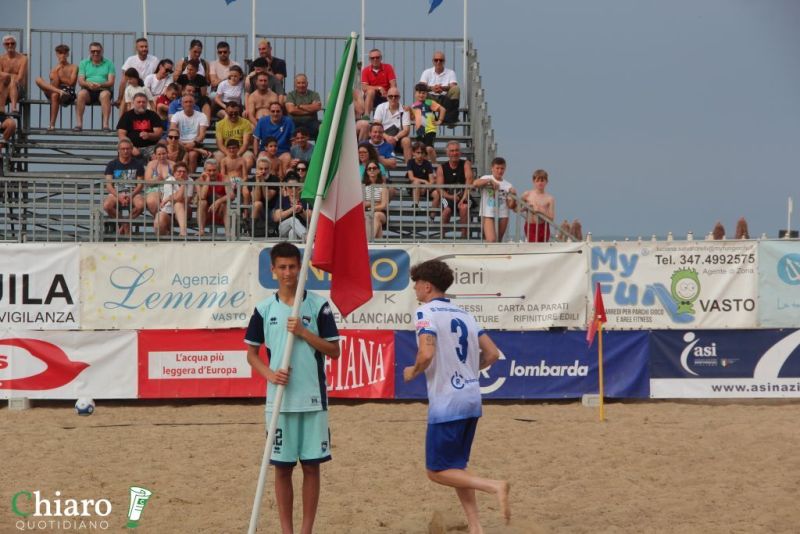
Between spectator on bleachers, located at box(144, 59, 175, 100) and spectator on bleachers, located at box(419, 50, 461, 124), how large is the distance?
13.8 feet

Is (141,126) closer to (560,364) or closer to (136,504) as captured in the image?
(560,364)

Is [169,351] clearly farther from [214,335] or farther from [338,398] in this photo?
[338,398]

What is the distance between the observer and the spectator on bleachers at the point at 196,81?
17.2 meters

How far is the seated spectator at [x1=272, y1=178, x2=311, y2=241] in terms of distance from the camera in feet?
46.0

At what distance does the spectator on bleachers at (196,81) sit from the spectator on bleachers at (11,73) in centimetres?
270

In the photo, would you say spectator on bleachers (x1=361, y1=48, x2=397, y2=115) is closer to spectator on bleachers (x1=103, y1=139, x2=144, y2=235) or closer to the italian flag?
spectator on bleachers (x1=103, y1=139, x2=144, y2=235)

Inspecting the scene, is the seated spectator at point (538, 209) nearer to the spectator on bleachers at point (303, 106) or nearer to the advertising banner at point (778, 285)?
the advertising banner at point (778, 285)

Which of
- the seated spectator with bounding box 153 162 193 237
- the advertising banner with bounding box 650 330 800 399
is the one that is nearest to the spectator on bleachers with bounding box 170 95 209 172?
the seated spectator with bounding box 153 162 193 237

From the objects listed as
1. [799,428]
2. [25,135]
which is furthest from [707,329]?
[25,135]

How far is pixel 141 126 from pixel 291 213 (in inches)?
147

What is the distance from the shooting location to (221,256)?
13703 mm

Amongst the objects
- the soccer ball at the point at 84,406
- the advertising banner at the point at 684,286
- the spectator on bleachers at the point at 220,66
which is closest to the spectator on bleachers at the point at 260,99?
the spectator on bleachers at the point at 220,66

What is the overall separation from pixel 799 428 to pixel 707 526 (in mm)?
4808

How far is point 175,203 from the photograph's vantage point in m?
14.3
